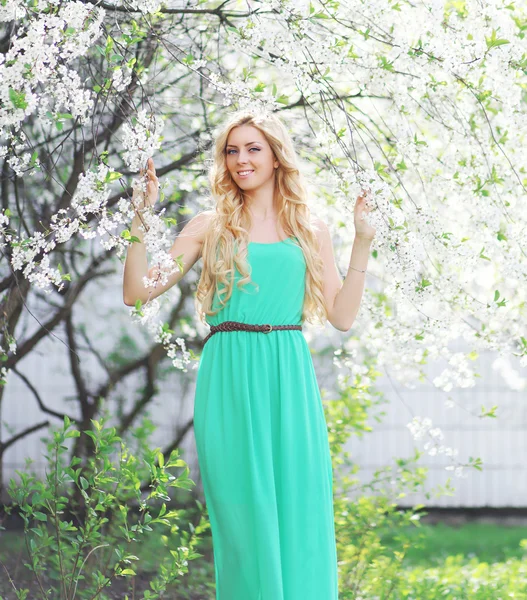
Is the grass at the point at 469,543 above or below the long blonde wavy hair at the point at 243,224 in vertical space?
below

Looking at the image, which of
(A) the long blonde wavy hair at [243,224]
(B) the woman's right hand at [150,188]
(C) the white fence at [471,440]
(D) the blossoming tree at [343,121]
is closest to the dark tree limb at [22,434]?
(D) the blossoming tree at [343,121]

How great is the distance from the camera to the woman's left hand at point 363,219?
7.34 feet

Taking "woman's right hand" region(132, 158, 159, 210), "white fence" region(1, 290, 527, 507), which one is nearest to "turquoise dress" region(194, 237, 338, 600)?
"woman's right hand" region(132, 158, 159, 210)

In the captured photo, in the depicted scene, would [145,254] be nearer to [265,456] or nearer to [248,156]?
[248,156]

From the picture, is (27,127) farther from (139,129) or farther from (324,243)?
(139,129)

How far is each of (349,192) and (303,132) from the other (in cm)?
116

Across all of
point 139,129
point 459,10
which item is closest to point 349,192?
point 139,129

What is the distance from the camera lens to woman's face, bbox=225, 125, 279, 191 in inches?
97.8

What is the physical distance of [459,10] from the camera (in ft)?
9.36

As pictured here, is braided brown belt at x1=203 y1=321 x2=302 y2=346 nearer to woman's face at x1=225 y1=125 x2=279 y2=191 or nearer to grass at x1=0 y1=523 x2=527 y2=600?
woman's face at x1=225 y1=125 x2=279 y2=191

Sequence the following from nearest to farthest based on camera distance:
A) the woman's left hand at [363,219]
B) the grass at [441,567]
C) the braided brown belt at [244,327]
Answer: the woman's left hand at [363,219] → the braided brown belt at [244,327] → the grass at [441,567]

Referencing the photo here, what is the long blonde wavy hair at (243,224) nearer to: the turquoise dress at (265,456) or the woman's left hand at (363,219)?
the turquoise dress at (265,456)

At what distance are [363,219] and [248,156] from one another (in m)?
0.42


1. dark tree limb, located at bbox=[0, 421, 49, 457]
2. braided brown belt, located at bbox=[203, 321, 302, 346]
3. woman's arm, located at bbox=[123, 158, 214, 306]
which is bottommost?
dark tree limb, located at bbox=[0, 421, 49, 457]
